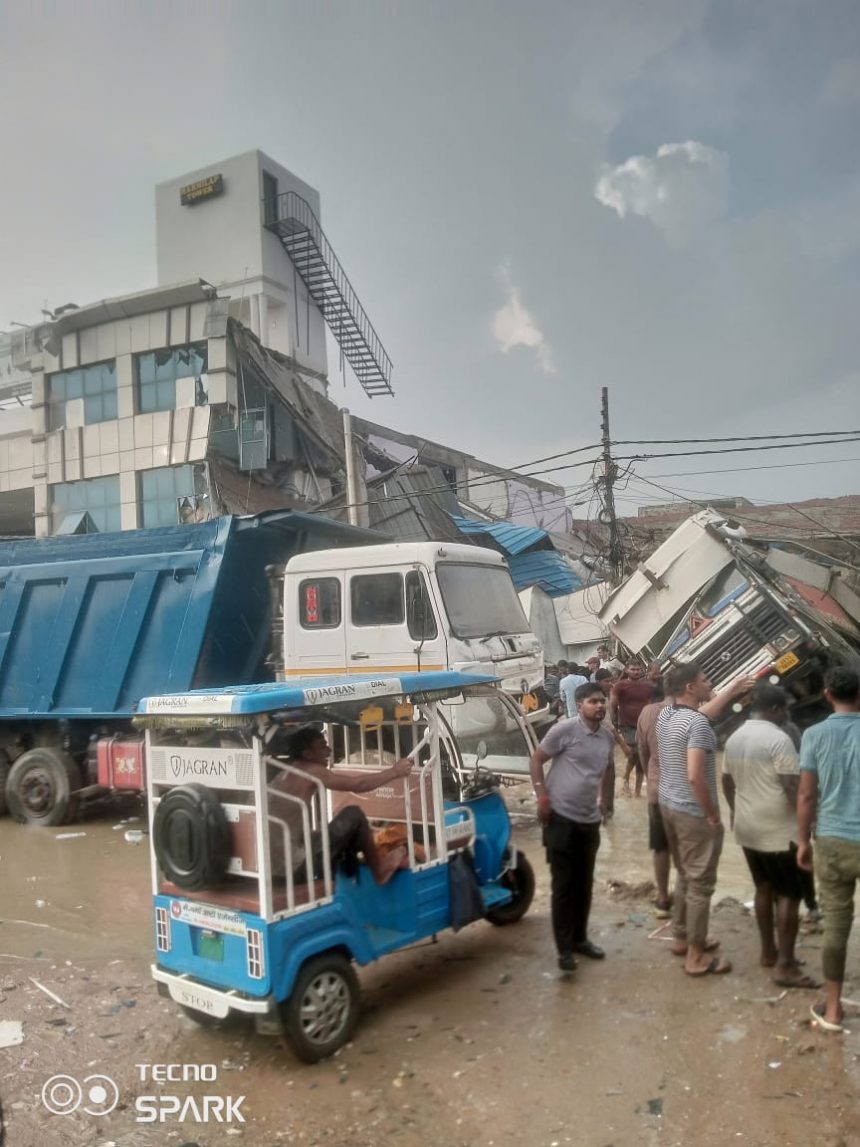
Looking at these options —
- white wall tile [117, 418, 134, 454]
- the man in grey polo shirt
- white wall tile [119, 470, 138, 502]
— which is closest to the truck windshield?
the man in grey polo shirt

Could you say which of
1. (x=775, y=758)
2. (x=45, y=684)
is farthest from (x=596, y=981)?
(x=45, y=684)

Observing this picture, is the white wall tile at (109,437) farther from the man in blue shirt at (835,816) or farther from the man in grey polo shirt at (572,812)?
the man in blue shirt at (835,816)

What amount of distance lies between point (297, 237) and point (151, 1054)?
1019 inches

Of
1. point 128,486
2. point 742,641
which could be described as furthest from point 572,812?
point 128,486

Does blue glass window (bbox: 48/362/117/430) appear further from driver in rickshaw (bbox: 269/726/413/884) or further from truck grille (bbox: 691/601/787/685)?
driver in rickshaw (bbox: 269/726/413/884)

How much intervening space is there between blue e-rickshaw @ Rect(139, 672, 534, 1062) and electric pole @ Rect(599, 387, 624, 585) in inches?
481

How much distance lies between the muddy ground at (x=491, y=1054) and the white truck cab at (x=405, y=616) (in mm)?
2731

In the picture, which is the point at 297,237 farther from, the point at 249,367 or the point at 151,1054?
the point at 151,1054

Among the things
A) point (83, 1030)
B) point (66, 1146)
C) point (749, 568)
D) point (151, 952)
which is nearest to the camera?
point (66, 1146)

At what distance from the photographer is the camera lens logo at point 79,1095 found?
355 centimetres

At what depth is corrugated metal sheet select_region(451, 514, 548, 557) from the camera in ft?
65.3

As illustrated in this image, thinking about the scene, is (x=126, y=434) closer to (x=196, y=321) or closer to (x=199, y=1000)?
(x=196, y=321)

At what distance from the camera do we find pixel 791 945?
13.8 ft

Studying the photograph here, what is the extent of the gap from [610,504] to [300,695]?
13.3 meters
